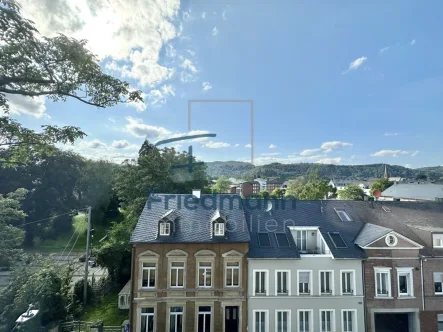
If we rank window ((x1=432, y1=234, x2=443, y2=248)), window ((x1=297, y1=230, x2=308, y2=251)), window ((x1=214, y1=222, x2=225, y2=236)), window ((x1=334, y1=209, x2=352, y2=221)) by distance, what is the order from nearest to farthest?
1. window ((x1=214, y1=222, x2=225, y2=236))
2. window ((x1=432, y1=234, x2=443, y2=248))
3. window ((x1=297, y1=230, x2=308, y2=251))
4. window ((x1=334, y1=209, x2=352, y2=221))

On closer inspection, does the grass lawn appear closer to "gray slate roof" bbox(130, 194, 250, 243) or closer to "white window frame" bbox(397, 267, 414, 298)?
"gray slate roof" bbox(130, 194, 250, 243)

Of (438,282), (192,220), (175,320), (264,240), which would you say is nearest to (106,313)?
(175,320)

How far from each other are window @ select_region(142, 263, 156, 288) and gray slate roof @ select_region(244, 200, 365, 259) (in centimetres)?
569

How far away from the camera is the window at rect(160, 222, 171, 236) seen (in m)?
14.1

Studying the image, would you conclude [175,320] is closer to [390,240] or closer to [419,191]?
[390,240]

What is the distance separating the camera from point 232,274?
1395 centimetres

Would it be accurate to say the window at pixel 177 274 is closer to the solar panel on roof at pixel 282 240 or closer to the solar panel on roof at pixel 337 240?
the solar panel on roof at pixel 282 240

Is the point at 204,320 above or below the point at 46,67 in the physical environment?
below

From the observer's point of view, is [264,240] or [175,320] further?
[264,240]

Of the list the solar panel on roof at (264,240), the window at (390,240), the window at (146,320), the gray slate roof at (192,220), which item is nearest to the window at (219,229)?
the gray slate roof at (192,220)

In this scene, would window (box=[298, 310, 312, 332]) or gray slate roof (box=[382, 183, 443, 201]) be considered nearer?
window (box=[298, 310, 312, 332])

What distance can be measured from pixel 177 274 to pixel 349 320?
1027cm

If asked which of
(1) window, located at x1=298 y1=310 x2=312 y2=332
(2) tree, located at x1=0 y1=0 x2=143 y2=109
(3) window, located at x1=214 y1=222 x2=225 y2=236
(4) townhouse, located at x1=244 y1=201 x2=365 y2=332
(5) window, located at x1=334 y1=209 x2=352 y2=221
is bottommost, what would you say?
(1) window, located at x1=298 y1=310 x2=312 y2=332

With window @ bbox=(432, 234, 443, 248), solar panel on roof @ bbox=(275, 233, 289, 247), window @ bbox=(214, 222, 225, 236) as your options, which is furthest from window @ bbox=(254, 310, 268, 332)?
window @ bbox=(432, 234, 443, 248)
